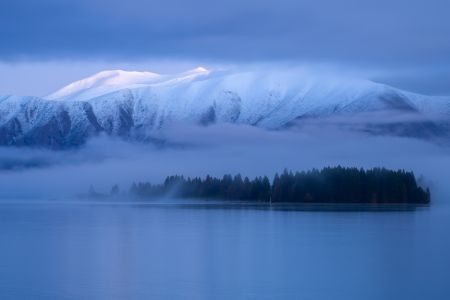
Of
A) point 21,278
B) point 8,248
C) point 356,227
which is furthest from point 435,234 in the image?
point 21,278

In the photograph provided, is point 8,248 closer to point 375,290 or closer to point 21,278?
point 21,278

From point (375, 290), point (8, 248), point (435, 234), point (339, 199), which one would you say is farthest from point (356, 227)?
point (339, 199)

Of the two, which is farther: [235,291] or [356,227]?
[356,227]

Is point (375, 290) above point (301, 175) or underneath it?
underneath

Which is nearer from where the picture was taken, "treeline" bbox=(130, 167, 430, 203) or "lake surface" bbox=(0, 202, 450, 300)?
"lake surface" bbox=(0, 202, 450, 300)

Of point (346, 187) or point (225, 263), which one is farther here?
point (346, 187)

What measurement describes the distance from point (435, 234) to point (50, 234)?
963 inches

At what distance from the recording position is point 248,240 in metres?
52.7

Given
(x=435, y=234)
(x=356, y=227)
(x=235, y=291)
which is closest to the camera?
(x=235, y=291)

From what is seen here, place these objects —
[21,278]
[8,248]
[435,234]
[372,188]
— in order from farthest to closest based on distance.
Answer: [372,188], [435,234], [8,248], [21,278]

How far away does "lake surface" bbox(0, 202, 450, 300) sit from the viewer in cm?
3219

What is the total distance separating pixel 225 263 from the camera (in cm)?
4025

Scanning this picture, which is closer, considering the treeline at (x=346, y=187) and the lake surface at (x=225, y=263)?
the lake surface at (x=225, y=263)

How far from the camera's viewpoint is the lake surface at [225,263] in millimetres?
32188
